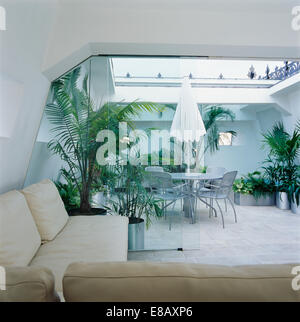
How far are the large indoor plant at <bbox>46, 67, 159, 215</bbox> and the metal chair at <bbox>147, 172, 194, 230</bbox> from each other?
26.2 inches

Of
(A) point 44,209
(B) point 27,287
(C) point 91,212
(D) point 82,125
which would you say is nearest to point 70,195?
(C) point 91,212

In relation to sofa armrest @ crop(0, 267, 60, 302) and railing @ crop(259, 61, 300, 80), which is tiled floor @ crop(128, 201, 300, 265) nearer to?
sofa armrest @ crop(0, 267, 60, 302)

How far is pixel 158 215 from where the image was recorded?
2.94 m

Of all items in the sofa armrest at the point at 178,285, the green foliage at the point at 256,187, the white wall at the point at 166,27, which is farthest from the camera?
the green foliage at the point at 256,187

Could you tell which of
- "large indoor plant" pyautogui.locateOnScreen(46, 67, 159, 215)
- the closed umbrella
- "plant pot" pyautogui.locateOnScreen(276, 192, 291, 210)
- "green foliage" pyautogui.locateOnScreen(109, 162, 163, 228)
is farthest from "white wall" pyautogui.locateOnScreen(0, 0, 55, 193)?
"plant pot" pyautogui.locateOnScreen(276, 192, 291, 210)

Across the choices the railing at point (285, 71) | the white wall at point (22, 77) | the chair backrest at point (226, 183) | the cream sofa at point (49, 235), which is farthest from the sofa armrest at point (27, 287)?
the railing at point (285, 71)

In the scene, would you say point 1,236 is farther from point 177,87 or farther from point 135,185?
point 177,87

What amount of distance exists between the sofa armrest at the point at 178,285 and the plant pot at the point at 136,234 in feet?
7.51

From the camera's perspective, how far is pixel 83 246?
1.74 metres

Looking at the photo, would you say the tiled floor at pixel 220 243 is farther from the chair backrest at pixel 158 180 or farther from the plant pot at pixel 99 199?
the plant pot at pixel 99 199

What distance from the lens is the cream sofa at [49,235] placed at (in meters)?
1.35

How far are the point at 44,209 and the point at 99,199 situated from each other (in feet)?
3.37

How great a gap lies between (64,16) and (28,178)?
1.58m

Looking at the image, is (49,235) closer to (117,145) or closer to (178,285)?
(117,145)
